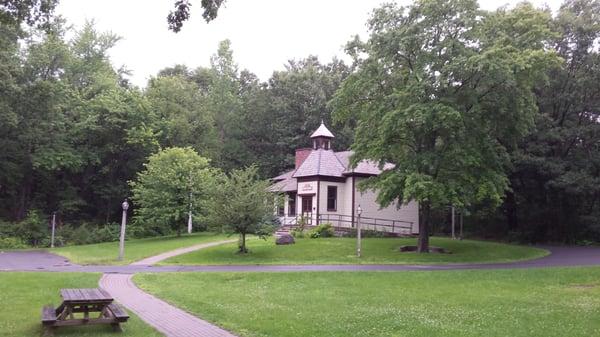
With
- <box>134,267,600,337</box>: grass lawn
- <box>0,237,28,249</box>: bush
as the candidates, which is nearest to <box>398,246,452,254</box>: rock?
<box>134,267,600,337</box>: grass lawn

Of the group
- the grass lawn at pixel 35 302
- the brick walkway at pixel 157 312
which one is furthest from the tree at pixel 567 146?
the grass lawn at pixel 35 302

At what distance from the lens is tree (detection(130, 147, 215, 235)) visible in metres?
36.8

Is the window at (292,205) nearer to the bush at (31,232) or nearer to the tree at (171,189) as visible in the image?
the tree at (171,189)

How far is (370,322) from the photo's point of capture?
1086 cm

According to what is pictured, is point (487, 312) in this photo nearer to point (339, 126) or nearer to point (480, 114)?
point (480, 114)

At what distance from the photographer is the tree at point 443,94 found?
27777mm

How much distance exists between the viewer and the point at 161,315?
39.2 feet

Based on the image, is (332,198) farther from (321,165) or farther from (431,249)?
(431,249)

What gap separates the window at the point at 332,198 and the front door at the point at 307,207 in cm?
147

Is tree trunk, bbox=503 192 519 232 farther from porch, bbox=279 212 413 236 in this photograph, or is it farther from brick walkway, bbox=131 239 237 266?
brick walkway, bbox=131 239 237 266

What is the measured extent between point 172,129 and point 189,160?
46.3ft

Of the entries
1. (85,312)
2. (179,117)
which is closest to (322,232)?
(179,117)

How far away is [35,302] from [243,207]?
1516 cm

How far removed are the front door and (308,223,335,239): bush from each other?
14.7ft
